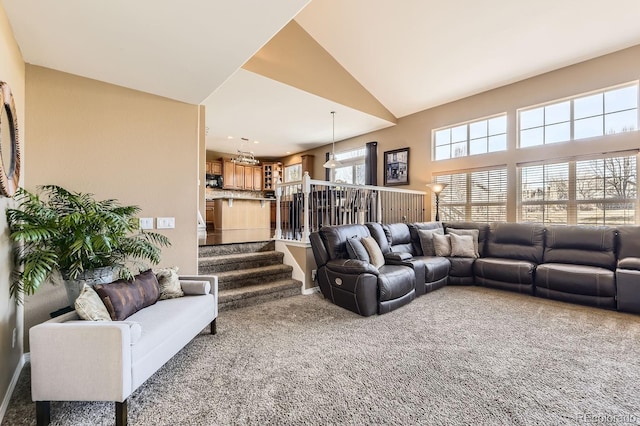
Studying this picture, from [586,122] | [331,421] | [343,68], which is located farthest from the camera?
[343,68]

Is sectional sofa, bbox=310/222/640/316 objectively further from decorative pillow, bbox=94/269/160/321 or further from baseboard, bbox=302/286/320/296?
decorative pillow, bbox=94/269/160/321

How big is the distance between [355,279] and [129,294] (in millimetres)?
2132

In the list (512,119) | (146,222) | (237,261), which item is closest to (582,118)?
(512,119)

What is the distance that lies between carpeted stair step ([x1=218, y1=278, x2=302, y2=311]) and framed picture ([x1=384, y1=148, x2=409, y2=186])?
3.79 metres

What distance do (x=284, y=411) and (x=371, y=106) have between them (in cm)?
581

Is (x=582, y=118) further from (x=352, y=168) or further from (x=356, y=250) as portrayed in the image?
(x=352, y=168)

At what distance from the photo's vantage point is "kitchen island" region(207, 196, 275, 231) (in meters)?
6.98

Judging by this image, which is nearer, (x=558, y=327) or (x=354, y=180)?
(x=558, y=327)

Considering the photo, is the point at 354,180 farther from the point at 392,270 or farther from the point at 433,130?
the point at 392,270

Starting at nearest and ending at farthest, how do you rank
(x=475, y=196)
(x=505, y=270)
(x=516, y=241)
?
(x=505, y=270) → (x=516, y=241) → (x=475, y=196)

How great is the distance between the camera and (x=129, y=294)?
2049 mm

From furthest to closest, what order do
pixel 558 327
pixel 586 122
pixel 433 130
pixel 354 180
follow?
1. pixel 354 180
2. pixel 433 130
3. pixel 586 122
4. pixel 558 327

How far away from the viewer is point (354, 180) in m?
7.96

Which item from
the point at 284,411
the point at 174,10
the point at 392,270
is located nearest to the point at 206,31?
the point at 174,10
